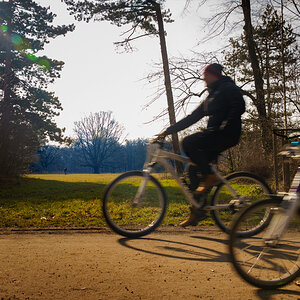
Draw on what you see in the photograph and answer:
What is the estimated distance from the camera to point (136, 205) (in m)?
4.30

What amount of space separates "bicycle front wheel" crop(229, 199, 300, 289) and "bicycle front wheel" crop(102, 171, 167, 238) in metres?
1.70

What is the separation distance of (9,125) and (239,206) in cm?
1580

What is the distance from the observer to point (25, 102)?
2922 centimetres

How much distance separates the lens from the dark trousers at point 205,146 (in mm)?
3797

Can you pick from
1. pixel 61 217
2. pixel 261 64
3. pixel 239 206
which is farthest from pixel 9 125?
pixel 239 206

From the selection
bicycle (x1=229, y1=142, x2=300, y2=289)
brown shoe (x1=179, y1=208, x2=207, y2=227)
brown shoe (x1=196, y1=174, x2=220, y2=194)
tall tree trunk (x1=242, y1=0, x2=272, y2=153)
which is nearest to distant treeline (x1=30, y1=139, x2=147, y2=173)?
tall tree trunk (x1=242, y1=0, x2=272, y2=153)

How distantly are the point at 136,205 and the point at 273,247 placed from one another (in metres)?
2.04

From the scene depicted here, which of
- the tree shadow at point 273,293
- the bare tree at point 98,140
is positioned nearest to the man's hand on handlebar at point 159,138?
the tree shadow at point 273,293

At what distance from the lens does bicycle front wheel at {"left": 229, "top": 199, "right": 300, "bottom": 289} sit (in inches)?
103

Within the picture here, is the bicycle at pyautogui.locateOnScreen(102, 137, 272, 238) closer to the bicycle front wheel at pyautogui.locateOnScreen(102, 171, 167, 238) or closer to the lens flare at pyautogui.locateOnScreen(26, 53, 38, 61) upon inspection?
the bicycle front wheel at pyautogui.locateOnScreen(102, 171, 167, 238)

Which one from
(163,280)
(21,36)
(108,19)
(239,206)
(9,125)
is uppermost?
(21,36)

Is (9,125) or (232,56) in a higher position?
(232,56)

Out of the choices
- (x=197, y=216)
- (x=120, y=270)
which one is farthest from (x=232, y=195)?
(x=120, y=270)

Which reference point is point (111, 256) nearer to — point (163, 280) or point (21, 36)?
point (163, 280)
